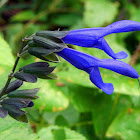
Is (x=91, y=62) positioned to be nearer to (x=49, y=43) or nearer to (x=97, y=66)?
(x=97, y=66)

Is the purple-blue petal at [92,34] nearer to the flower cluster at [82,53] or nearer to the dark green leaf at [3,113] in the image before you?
the flower cluster at [82,53]

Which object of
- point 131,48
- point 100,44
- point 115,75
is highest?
point 100,44

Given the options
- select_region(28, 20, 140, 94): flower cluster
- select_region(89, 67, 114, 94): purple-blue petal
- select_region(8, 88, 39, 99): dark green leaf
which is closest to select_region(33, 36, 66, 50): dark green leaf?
select_region(28, 20, 140, 94): flower cluster

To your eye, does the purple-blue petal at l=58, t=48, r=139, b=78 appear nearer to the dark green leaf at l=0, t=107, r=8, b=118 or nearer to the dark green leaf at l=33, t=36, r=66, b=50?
the dark green leaf at l=33, t=36, r=66, b=50

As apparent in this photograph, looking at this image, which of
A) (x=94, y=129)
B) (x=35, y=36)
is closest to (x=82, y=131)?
(x=94, y=129)

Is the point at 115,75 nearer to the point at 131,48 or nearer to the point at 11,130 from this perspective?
the point at 11,130

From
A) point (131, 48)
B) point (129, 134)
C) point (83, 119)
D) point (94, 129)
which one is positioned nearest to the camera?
point (129, 134)
